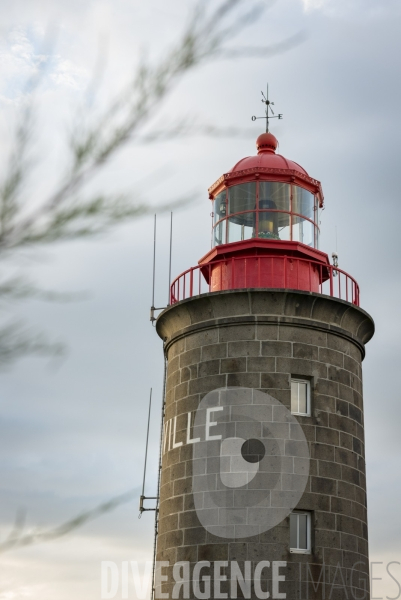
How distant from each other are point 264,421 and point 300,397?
2.90 feet

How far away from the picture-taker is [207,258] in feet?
57.4

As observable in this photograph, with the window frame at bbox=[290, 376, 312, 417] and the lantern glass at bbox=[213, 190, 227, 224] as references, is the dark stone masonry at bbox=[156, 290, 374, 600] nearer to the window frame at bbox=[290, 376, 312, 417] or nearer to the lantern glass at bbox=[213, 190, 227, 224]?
the window frame at bbox=[290, 376, 312, 417]

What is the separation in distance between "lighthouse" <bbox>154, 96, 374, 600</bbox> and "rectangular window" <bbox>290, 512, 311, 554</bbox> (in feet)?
0.06

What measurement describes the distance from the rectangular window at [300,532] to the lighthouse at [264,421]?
0.02m

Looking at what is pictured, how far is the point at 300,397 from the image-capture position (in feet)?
50.7

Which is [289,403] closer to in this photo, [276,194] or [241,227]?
[241,227]

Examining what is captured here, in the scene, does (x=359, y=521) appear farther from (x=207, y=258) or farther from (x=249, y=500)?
(x=207, y=258)

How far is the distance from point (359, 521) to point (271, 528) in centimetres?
202

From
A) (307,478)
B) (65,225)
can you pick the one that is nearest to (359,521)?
(307,478)

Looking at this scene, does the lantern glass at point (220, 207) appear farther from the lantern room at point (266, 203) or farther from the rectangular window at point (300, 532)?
the rectangular window at point (300, 532)

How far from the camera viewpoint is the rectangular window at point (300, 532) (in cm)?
1435

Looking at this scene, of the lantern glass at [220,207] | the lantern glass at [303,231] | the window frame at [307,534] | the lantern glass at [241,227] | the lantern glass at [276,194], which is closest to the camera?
the window frame at [307,534]

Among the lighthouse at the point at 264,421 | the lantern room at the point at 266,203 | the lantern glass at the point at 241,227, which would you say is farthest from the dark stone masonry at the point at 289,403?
the lantern room at the point at 266,203

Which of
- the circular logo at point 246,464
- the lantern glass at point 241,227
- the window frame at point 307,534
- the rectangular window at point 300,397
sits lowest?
the window frame at point 307,534
